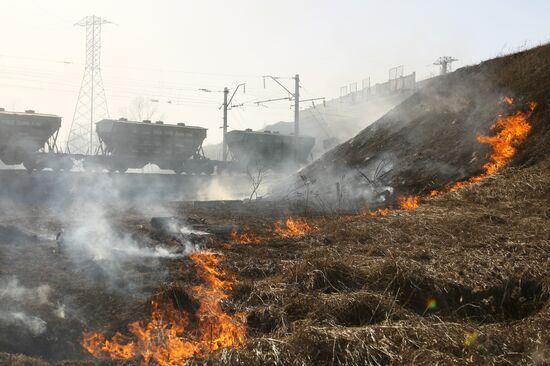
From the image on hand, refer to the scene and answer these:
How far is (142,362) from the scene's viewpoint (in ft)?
14.3

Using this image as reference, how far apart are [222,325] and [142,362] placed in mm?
1055

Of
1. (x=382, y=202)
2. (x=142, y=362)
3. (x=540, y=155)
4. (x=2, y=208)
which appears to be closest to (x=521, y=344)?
(x=142, y=362)

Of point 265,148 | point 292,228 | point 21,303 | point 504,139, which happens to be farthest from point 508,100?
point 265,148

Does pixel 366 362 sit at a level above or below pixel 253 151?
below

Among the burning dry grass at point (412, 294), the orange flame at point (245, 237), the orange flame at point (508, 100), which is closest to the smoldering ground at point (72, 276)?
the orange flame at point (245, 237)

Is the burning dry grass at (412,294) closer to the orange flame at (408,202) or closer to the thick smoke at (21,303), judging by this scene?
the thick smoke at (21,303)

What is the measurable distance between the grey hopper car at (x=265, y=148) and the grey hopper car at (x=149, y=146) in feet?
11.2

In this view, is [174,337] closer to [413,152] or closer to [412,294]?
[412,294]

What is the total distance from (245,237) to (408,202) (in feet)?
18.4

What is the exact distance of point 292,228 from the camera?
11.9m

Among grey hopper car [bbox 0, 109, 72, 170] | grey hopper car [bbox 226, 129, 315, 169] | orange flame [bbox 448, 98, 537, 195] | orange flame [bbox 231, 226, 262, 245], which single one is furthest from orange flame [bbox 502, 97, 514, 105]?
grey hopper car [bbox 0, 109, 72, 170]

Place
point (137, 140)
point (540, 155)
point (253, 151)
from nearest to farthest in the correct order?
point (540, 155)
point (137, 140)
point (253, 151)

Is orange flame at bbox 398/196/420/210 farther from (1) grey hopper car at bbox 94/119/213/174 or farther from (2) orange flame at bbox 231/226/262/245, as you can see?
(1) grey hopper car at bbox 94/119/213/174

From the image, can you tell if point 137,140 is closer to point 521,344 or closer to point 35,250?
point 35,250
